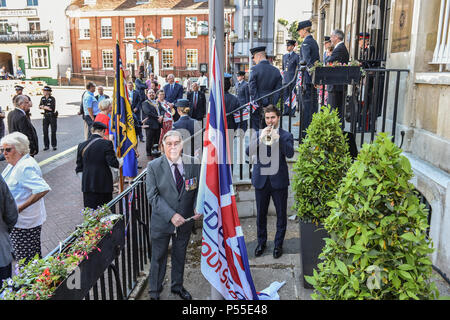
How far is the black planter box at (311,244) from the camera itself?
427cm

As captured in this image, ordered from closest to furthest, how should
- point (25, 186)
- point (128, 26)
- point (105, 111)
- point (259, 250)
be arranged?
point (25, 186) < point (259, 250) < point (105, 111) < point (128, 26)

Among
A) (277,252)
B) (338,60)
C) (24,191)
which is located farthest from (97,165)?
(338,60)

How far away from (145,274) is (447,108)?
4451 mm

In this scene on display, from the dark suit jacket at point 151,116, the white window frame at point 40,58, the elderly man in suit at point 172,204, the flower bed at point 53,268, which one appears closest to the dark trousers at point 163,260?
the elderly man in suit at point 172,204

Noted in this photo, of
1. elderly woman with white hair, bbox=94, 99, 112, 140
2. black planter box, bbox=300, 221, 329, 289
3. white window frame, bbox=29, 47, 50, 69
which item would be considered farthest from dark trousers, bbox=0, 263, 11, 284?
white window frame, bbox=29, 47, 50, 69

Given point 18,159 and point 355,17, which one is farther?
point 355,17

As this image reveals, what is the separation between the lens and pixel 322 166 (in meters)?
4.24

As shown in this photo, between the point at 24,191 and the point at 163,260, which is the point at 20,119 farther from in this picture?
the point at 163,260

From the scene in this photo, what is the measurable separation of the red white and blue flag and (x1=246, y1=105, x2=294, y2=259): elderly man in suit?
141 centimetres

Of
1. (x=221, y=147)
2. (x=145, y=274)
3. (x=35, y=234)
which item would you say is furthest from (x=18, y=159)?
(x=221, y=147)

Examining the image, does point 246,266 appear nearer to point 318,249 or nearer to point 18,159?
point 318,249

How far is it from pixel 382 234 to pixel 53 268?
7.50 feet

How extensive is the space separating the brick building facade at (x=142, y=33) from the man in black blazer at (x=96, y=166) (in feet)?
138

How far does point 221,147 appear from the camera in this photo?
11.7ft
